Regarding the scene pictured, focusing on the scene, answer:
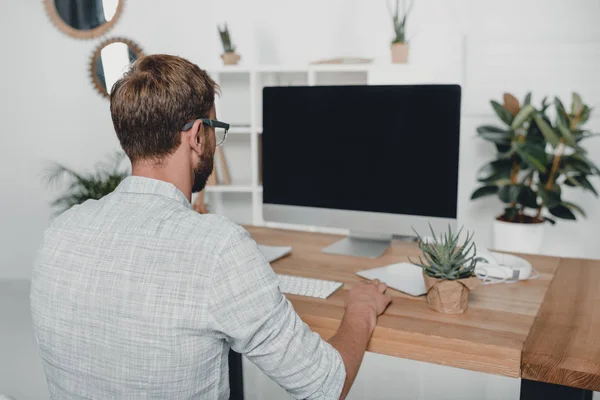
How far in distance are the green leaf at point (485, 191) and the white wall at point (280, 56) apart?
0.34 m

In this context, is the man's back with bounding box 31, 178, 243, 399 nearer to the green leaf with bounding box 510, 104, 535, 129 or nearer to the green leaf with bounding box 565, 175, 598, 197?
the green leaf with bounding box 510, 104, 535, 129

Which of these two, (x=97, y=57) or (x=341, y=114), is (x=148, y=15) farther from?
(x=341, y=114)

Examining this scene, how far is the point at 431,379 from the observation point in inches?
111

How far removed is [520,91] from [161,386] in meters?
3.08

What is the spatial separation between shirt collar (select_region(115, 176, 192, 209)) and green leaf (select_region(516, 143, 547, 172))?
94.7 inches

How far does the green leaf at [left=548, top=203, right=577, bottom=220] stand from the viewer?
3.24 m

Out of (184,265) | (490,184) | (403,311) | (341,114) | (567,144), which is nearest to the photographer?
(184,265)

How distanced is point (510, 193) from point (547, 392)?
2.16m

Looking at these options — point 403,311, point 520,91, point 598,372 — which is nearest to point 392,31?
point 520,91

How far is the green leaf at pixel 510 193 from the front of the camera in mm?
3230

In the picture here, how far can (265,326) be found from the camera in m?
1.03

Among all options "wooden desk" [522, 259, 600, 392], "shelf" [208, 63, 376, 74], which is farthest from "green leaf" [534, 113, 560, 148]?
"wooden desk" [522, 259, 600, 392]

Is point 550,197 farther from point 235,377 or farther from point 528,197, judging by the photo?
point 235,377

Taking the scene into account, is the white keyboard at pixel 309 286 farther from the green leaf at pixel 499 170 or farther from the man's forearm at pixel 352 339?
the green leaf at pixel 499 170
